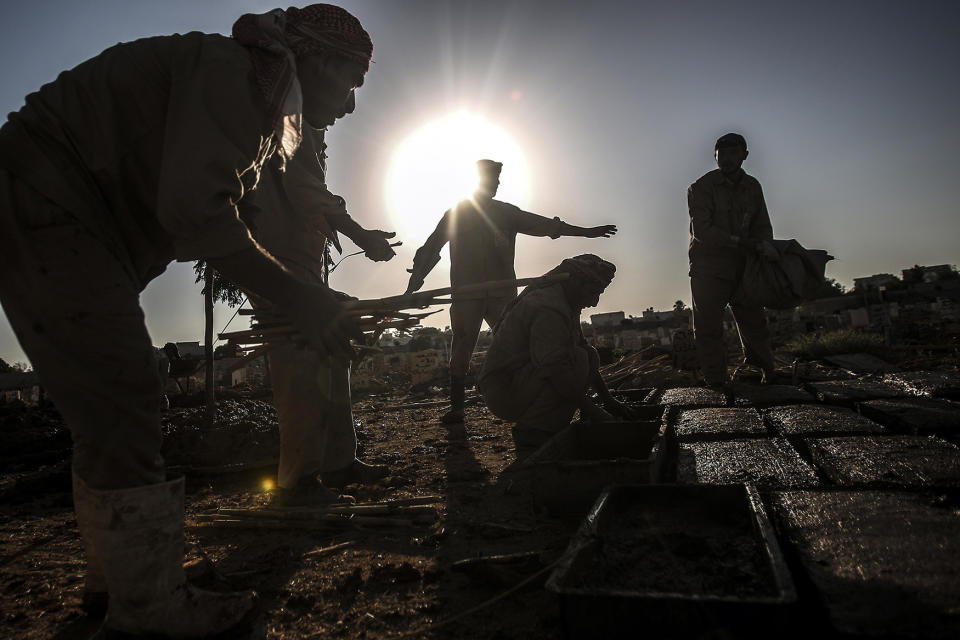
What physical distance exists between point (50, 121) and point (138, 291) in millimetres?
487

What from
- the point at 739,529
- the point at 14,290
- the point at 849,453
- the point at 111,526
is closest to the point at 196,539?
the point at 111,526

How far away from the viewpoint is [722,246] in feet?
17.0

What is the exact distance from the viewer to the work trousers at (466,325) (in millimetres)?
5129

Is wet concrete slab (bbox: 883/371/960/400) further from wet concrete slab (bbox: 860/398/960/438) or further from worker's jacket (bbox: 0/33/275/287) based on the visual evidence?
worker's jacket (bbox: 0/33/275/287)

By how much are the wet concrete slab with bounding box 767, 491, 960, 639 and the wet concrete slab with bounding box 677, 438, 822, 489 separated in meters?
0.31

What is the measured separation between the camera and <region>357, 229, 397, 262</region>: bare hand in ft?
10.6

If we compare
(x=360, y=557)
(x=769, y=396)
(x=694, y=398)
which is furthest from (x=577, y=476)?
(x=769, y=396)

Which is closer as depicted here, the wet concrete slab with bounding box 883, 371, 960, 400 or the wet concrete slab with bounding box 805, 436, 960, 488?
the wet concrete slab with bounding box 805, 436, 960, 488

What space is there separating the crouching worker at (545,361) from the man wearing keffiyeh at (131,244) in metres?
2.09

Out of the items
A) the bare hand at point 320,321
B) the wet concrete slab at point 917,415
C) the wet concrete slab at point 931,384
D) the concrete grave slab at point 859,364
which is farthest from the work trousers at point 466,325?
the concrete grave slab at point 859,364

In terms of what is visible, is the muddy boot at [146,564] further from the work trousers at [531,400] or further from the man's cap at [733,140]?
the man's cap at [733,140]

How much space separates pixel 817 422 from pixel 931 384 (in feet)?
5.83

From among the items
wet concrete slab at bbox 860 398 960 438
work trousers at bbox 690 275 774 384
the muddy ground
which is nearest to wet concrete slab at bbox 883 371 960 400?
wet concrete slab at bbox 860 398 960 438

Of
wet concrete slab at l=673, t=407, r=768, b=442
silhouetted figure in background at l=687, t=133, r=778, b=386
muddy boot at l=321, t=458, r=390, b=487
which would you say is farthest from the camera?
silhouetted figure in background at l=687, t=133, r=778, b=386
